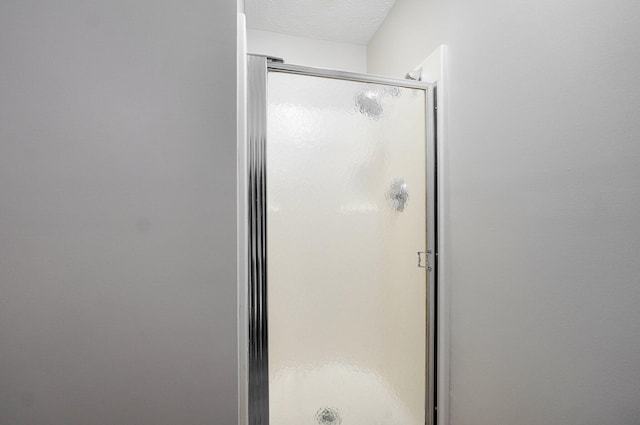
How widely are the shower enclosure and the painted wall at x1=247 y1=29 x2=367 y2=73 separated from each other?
47.3 inches

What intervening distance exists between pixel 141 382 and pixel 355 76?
1472 mm

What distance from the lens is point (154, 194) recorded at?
1.05m

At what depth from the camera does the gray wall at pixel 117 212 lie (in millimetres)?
988

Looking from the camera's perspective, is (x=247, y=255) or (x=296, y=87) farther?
(x=296, y=87)

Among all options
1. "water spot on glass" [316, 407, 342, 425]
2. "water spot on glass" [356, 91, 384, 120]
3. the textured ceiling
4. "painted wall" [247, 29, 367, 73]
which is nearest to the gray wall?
"water spot on glass" [316, 407, 342, 425]

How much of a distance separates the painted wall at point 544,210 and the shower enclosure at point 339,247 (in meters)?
0.19

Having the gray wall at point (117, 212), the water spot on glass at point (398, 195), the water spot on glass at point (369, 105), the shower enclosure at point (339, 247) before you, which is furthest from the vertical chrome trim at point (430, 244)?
the gray wall at point (117, 212)

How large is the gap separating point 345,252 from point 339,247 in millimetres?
38

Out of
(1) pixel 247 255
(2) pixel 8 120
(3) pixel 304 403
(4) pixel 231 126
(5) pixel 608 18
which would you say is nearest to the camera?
(5) pixel 608 18

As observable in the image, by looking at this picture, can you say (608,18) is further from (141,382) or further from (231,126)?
(141,382)

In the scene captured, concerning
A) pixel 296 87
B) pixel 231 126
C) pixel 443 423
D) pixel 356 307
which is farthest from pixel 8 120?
pixel 443 423

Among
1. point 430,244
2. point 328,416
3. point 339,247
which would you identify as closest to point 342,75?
point 339,247

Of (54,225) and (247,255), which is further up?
(54,225)

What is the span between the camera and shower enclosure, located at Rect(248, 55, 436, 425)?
1373mm
